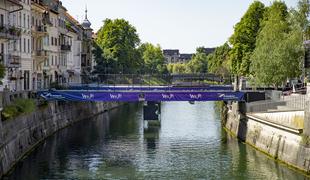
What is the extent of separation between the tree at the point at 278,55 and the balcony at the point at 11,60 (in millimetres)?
23243

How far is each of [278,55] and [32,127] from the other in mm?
23316

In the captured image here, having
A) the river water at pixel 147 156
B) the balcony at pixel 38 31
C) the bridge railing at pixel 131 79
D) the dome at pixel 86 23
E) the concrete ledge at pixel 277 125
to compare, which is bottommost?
the river water at pixel 147 156

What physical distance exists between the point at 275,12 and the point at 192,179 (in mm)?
33069

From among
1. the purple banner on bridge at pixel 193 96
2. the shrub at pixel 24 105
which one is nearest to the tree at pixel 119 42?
the purple banner on bridge at pixel 193 96

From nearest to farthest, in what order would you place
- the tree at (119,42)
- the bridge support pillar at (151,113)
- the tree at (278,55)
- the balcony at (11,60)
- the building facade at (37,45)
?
the balcony at (11,60)
the building facade at (37,45)
the tree at (278,55)
the bridge support pillar at (151,113)
the tree at (119,42)

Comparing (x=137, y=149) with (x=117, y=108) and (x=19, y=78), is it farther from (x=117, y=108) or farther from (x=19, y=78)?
(x=117, y=108)

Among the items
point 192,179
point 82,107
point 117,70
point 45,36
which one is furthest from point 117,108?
point 192,179

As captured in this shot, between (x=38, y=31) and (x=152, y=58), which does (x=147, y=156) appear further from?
(x=152, y=58)

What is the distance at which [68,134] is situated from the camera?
55.5 m

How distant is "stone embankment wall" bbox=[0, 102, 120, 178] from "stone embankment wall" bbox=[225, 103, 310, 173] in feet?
60.1

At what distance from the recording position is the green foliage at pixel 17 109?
1502 inches

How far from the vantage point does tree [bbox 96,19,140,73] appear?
107812 millimetres

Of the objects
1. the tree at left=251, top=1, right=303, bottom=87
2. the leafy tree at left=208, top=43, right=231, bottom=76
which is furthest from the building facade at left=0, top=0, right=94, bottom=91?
the leafy tree at left=208, top=43, right=231, bottom=76

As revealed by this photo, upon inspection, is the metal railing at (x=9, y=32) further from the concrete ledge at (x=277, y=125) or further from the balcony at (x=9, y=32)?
the concrete ledge at (x=277, y=125)
